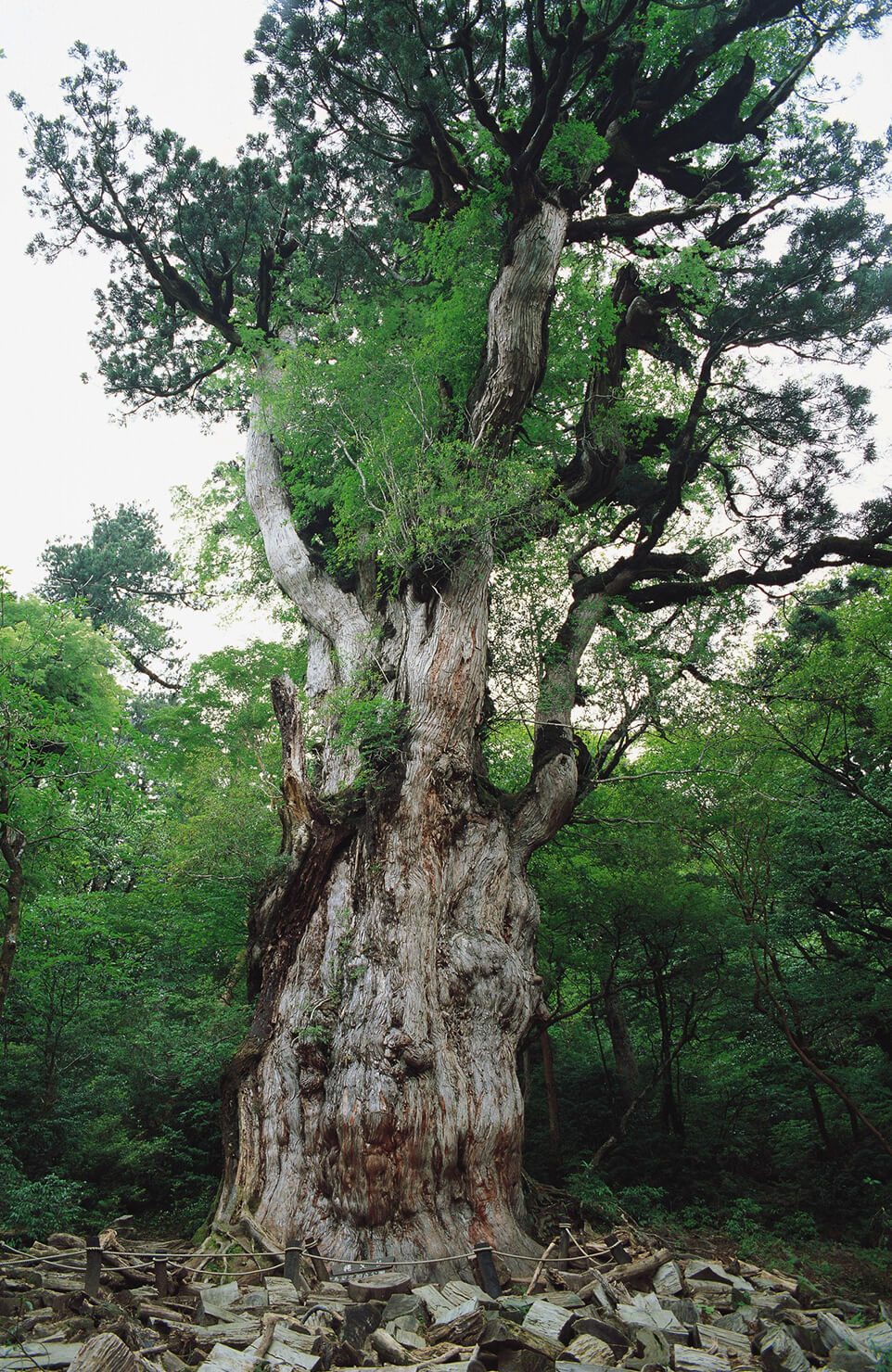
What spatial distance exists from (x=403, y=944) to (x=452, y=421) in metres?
6.58

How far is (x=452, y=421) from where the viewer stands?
9977 mm

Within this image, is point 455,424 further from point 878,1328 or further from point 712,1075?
point 712,1075

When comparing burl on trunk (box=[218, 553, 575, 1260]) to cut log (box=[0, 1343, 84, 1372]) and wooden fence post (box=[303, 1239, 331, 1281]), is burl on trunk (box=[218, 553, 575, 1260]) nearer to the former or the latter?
wooden fence post (box=[303, 1239, 331, 1281])

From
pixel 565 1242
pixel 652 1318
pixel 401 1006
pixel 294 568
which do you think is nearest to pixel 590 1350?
pixel 652 1318

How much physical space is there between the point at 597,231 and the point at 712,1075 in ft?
41.6

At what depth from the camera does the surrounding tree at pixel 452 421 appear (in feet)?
19.1

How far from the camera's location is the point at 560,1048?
13.9 meters

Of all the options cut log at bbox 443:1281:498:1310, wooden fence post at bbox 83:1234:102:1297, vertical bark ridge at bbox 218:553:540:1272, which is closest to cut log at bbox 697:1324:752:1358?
cut log at bbox 443:1281:498:1310

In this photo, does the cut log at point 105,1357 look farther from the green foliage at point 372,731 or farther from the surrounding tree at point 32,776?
the green foliage at point 372,731

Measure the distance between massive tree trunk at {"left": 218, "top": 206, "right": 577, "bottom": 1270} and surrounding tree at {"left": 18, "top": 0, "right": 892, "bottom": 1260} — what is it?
30 millimetres

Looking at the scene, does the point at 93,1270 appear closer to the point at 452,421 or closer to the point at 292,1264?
the point at 292,1264

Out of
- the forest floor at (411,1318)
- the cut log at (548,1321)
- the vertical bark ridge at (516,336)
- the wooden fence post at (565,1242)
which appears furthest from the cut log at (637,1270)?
the vertical bark ridge at (516,336)

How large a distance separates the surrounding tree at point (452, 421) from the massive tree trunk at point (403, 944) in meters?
0.03

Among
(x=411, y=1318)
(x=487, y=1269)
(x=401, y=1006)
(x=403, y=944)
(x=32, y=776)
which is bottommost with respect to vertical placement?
(x=411, y=1318)
